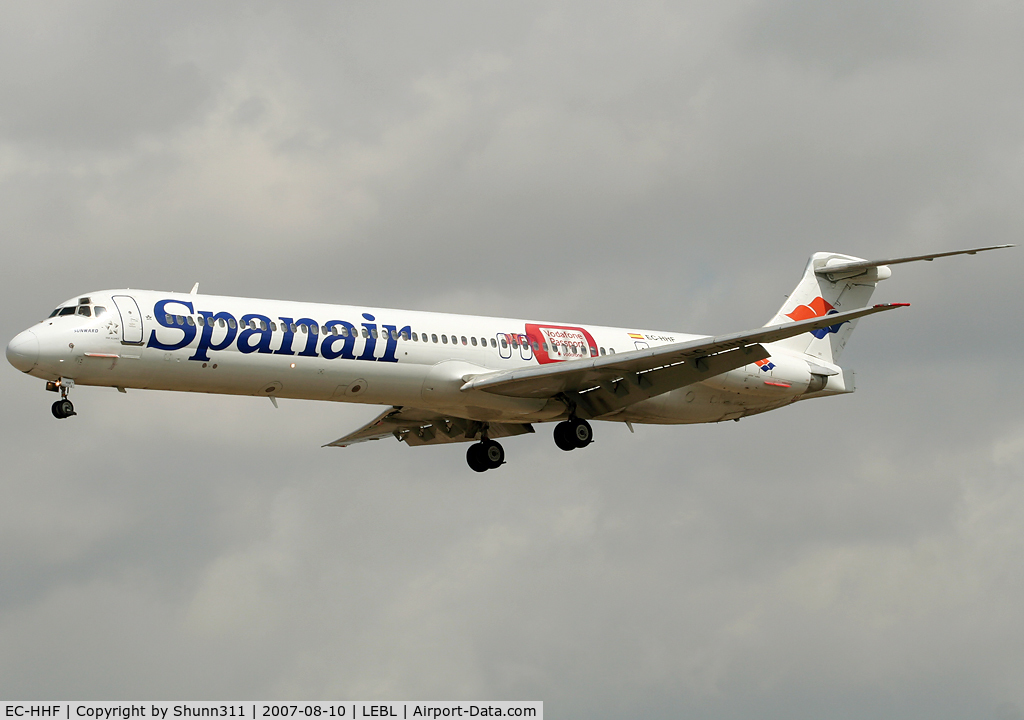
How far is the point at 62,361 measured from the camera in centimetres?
2986

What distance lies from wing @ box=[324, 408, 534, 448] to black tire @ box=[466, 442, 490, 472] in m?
0.32

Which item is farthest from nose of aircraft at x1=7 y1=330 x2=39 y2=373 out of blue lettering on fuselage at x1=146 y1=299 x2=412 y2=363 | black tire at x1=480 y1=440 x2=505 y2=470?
black tire at x1=480 y1=440 x2=505 y2=470

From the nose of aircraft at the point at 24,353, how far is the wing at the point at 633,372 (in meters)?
10.0

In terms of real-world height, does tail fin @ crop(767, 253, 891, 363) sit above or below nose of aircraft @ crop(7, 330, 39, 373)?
above

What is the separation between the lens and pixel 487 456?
129ft

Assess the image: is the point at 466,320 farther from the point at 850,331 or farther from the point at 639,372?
the point at 850,331

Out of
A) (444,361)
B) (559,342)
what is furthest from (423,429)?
(444,361)

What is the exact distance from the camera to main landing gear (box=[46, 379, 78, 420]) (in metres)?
29.6

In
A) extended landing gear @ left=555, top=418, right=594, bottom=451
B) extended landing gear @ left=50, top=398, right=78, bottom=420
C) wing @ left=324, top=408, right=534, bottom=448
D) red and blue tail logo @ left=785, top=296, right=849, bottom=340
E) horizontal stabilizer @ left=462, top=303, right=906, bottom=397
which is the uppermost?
red and blue tail logo @ left=785, top=296, right=849, bottom=340

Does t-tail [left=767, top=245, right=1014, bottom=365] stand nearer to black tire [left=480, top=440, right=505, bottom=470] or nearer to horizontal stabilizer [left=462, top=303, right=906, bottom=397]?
horizontal stabilizer [left=462, top=303, right=906, bottom=397]

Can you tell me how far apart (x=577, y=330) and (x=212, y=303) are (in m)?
10.4

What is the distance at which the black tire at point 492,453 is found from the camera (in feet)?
129

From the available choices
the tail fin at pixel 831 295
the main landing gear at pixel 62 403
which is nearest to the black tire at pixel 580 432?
the tail fin at pixel 831 295

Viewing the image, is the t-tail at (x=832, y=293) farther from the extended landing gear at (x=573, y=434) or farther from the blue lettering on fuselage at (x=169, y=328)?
the blue lettering on fuselage at (x=169, y=328)
